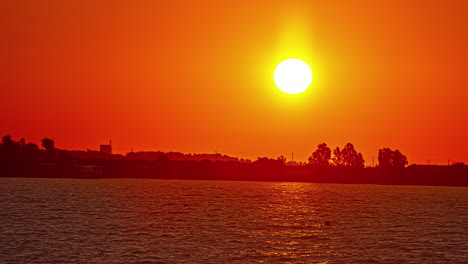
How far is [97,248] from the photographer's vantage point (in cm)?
7231

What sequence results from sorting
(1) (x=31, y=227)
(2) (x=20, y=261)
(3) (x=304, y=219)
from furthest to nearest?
1. (3) (x=304, y=219)
2. (1) (x=31, y=227)
3. (2) (x=20, y=261)

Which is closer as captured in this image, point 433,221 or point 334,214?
point 433,221

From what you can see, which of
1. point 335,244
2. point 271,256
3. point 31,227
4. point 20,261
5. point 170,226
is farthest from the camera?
point 170,226

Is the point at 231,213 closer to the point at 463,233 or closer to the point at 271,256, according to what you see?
the point at 463,233

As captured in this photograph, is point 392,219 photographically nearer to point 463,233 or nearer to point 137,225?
point 463,233

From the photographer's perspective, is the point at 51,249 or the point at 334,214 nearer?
the point at 51,249

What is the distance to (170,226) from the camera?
3942 inches

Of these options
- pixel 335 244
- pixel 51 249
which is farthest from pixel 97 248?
pixel 335 244

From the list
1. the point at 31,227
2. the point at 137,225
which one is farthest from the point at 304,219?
the point at 31,227

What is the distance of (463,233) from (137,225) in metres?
53.2

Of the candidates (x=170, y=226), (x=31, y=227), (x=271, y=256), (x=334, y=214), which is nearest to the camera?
(x=271, y=256)

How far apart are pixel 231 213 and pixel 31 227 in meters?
48.0

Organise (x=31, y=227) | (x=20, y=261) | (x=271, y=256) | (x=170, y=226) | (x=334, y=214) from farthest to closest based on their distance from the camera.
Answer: (x=334, y=214) < (x=170, y=226) < (x=31, y=227) < (x=271, y=256) < (x=20, y=261)

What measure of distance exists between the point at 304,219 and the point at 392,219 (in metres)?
19.2
